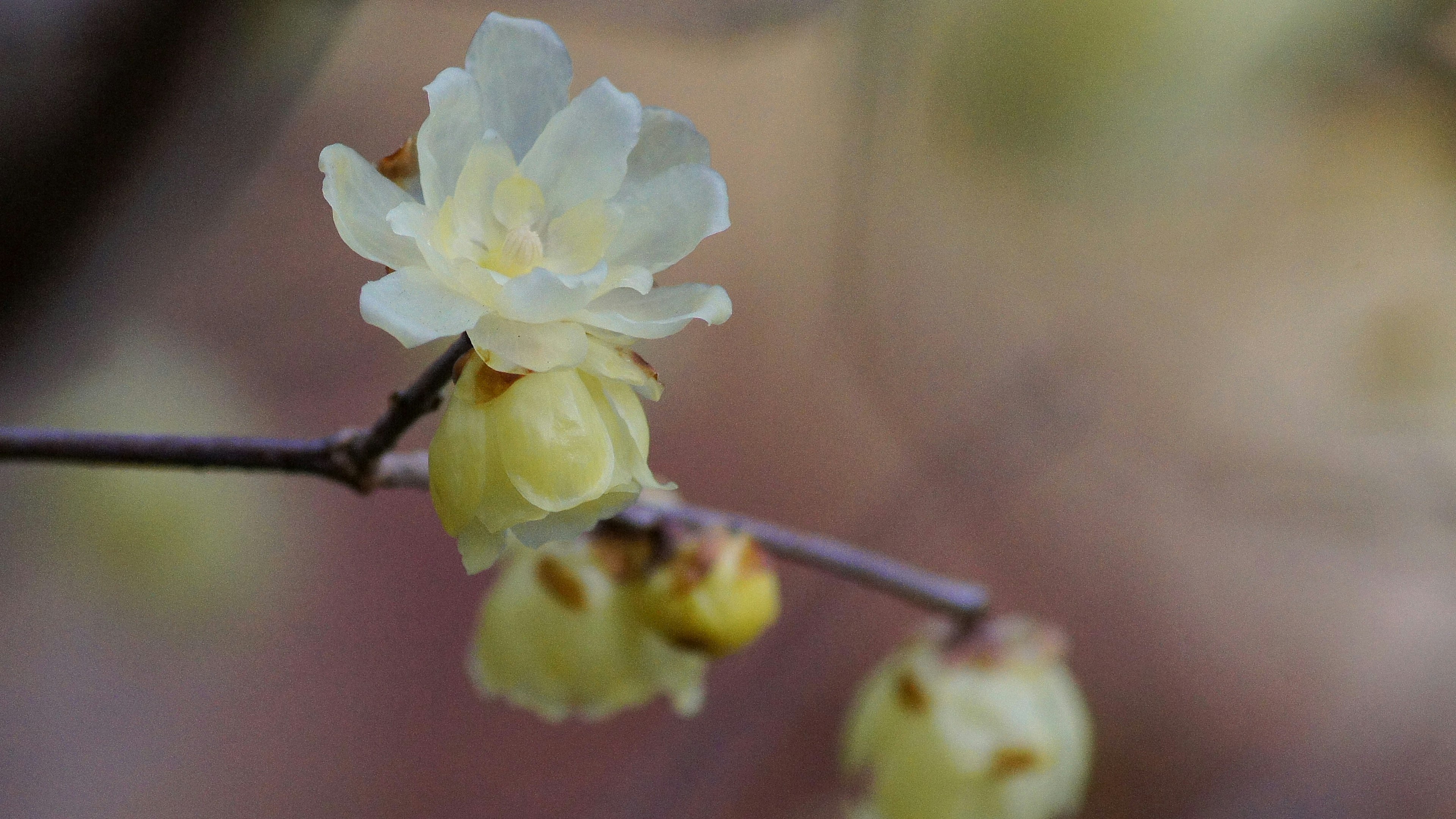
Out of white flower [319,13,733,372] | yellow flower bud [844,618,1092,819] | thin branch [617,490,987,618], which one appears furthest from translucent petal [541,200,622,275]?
yellow flower bud [844,618,1092,819]

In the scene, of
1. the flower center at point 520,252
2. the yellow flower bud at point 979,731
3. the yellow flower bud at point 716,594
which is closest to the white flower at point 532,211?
the flower center at point 520,252

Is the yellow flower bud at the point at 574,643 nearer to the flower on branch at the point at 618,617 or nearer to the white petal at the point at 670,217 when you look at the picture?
the flower on branch at the point at 618,617

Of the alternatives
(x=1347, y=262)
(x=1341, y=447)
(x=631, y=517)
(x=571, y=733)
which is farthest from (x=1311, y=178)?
(x=571, y=733)

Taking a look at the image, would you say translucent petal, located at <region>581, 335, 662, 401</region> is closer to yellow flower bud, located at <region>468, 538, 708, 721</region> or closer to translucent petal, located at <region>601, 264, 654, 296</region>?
translucent petal, located at <region>601, 264, 654, 296</region>

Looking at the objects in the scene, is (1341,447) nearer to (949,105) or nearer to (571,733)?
(949,105)

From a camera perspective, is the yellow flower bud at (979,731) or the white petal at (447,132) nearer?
the white petal at (447,132)
